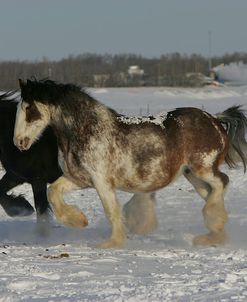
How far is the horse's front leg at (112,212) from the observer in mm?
7282

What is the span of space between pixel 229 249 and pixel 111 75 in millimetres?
96689

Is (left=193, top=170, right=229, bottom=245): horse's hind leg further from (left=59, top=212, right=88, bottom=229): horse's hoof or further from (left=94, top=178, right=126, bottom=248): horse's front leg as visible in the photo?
(left=59, top=212, right=88, bottom=229): horse's hoof

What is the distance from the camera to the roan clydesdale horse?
24.1 feet

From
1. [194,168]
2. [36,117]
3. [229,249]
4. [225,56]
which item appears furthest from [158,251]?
[225,56]

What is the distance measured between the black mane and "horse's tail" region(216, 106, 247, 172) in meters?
1.82

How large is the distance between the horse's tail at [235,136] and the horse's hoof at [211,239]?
0.96 m

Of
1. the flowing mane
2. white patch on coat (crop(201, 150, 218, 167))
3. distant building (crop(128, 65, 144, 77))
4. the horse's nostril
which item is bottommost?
distant building (crop(128, 65, 144, 77))

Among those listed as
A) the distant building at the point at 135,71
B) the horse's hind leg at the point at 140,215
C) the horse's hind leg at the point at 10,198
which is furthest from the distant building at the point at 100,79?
the horse's hind leg at the point at 140,215

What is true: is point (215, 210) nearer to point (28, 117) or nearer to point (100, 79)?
point (28, 117)

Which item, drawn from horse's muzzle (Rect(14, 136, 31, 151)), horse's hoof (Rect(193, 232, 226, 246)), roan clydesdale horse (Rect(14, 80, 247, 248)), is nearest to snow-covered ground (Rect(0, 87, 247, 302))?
horse's hoof (Rect(193, 232, 226, 246))

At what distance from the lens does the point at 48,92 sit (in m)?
7.52

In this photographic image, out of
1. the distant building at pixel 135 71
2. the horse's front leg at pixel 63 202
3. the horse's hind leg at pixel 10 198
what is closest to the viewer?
the horse's front leg at pixel 63 202

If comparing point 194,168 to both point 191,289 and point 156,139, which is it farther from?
point 191,289

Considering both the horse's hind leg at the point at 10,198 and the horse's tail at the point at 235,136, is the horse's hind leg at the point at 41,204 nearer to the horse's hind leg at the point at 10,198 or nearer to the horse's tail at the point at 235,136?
the horse's hind leg at the point at 10,198
